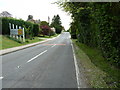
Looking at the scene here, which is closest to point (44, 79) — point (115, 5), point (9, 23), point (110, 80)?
point (110, 80)

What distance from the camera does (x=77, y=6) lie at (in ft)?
45.1

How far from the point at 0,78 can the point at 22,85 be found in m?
1.54

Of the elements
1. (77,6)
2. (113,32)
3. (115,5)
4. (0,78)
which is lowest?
(0,78)

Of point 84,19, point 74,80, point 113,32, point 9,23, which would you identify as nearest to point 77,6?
point 84,19

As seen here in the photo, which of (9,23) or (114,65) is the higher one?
(9,23)

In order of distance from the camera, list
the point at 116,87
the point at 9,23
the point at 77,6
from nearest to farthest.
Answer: the point at 116,87
the point at 77,6
the point at 9,23

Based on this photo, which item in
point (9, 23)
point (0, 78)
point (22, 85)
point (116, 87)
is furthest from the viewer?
point (9, 23)

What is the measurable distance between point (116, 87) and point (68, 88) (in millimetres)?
1620

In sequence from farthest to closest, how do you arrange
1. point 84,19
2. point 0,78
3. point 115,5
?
point 84,19 → point 0,78 → point 115,5

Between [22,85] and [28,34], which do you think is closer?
[22,85]

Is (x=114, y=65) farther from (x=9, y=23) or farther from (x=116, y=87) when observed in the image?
(x=9, y=23)

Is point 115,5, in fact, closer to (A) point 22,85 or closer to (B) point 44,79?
(B) point 44,79

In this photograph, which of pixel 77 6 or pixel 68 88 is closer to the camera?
pixel 68 88

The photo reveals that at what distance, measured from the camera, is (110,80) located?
5207mm
